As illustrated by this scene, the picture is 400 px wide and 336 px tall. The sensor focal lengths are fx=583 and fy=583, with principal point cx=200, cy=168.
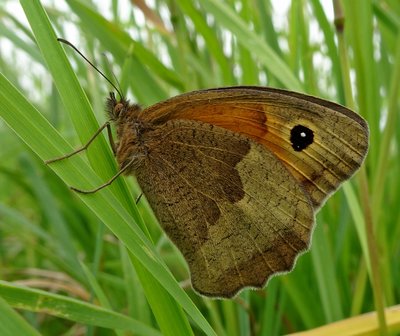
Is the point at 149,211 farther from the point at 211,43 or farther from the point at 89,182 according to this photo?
the point at 89,182

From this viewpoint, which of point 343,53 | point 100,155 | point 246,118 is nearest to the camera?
point 100,155

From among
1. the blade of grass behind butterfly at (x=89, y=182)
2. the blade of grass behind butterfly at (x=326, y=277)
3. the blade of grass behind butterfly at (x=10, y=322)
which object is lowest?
the blade of grass behind butterfly at (x=326, y=277)

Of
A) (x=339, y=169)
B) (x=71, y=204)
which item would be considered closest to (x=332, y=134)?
(x=339, y=169)

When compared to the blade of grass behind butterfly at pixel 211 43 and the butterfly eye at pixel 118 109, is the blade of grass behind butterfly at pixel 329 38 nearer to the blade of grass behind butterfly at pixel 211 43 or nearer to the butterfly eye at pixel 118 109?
the blade of grass behind butterfly at pixel 211 43

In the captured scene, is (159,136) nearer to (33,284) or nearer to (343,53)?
(343,53)

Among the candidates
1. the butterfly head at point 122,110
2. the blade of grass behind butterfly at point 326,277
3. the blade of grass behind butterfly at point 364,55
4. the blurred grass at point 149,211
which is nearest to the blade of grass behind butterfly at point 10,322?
the blurred grass at point 149,211

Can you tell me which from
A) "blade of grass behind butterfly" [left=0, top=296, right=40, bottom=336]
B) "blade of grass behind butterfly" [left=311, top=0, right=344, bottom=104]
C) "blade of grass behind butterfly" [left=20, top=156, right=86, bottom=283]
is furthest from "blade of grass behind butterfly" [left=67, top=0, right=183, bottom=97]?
"blade of grass behind butterfly" [left=0, top=296, right=40, bottom=336]

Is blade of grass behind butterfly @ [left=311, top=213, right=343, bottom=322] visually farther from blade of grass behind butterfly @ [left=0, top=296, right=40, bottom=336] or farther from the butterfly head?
blade of grass behind butterfly @ [left=0, top=296, right=40, bottom=336]
